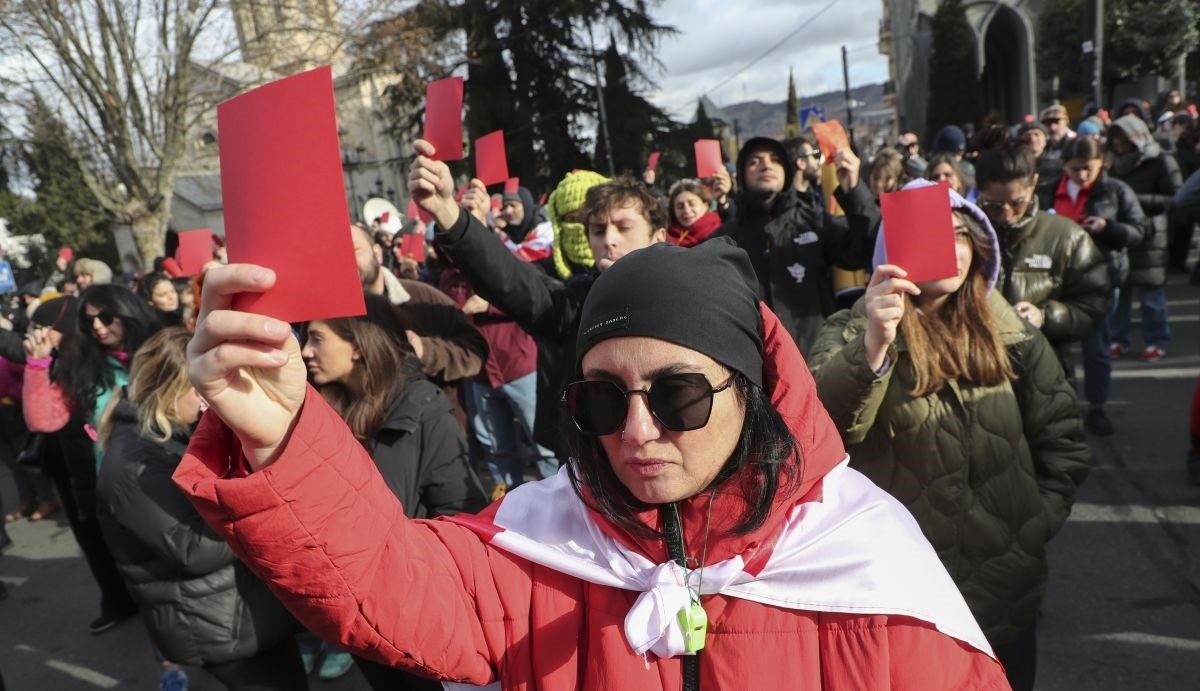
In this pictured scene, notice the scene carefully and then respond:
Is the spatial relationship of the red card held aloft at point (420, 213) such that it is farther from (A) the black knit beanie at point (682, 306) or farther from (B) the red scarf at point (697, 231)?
(B) the red scarf at point (697, 231)

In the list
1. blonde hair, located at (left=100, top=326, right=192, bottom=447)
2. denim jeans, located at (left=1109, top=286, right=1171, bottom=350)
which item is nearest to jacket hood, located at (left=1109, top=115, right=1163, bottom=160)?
denim jeans, located at (left=1109, top=286, right=1171, bottom=350)

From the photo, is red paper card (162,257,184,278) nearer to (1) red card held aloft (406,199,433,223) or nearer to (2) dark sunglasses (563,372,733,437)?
(1) red card held aloft (406,199,433,223)

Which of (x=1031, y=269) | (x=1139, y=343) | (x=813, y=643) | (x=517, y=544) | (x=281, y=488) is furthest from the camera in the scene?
(x=1139, y=343)

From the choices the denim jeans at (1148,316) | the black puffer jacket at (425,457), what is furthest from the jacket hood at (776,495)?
the denim jeans at (1148,316)

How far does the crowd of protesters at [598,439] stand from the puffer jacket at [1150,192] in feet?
4.66

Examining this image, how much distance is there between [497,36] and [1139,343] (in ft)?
60.6

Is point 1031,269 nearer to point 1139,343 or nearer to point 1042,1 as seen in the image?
point 1139,343

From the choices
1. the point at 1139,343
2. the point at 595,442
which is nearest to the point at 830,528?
the point at 595,442

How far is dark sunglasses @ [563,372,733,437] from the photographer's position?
4.13 ft

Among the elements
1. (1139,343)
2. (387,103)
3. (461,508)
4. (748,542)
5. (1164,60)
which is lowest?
(1139,343)

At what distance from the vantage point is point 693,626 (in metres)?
1.22

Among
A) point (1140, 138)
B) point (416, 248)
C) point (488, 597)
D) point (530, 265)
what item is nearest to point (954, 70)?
point (1140, 138)

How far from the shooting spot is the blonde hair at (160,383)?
102 inches

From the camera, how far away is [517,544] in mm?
1354
